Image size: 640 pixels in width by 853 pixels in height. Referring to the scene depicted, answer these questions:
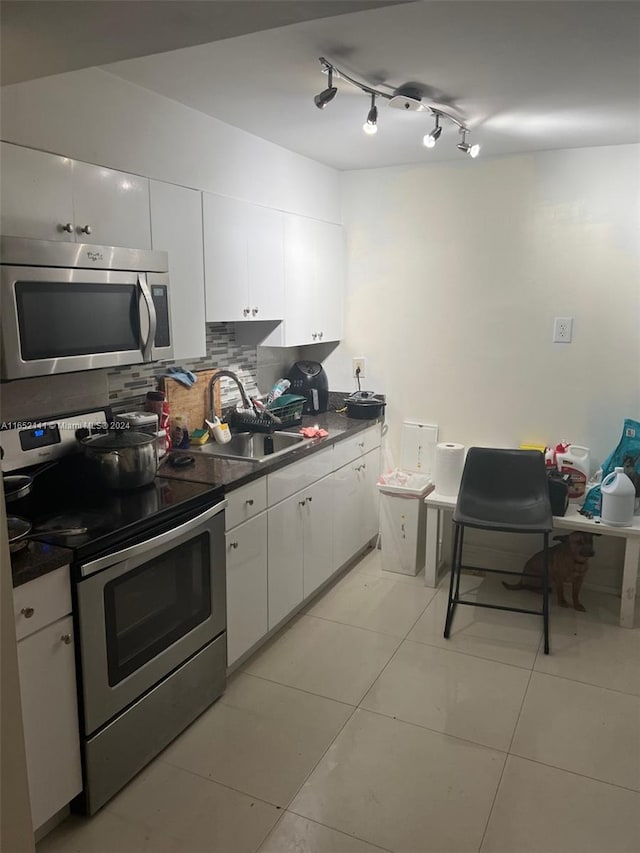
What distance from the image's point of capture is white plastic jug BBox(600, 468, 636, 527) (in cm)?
307

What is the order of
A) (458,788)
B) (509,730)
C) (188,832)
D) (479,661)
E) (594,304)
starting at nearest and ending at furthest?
(188,832) → (458,788) → (509,730) → (479,661) → (594,304)

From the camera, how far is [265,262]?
10.4ft

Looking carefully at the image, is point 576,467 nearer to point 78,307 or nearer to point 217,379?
point 217,379

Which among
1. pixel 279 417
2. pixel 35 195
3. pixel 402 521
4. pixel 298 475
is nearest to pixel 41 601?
pixel 35 195

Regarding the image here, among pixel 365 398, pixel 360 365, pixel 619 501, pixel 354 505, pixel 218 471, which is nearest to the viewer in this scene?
pixel 218 471

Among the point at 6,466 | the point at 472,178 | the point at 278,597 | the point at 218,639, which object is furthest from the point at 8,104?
the point at 472,178

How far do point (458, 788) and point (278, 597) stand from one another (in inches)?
44.0

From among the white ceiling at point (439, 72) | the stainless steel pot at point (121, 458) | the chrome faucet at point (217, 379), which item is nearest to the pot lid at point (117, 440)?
the stainless steel pot at point (121, 458)

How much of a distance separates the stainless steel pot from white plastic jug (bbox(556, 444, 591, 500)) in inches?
85.0

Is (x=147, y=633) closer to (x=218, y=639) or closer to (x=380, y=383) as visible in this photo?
(x=218, y=639)

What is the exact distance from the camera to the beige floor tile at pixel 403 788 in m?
1.93

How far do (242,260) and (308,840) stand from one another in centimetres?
229

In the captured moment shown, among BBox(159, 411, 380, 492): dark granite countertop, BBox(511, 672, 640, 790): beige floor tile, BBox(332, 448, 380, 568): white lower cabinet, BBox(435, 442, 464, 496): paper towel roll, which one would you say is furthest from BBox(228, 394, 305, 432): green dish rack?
BBox(511, 672, 640, 790): beige floor tile

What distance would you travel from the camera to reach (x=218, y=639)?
2.49m
